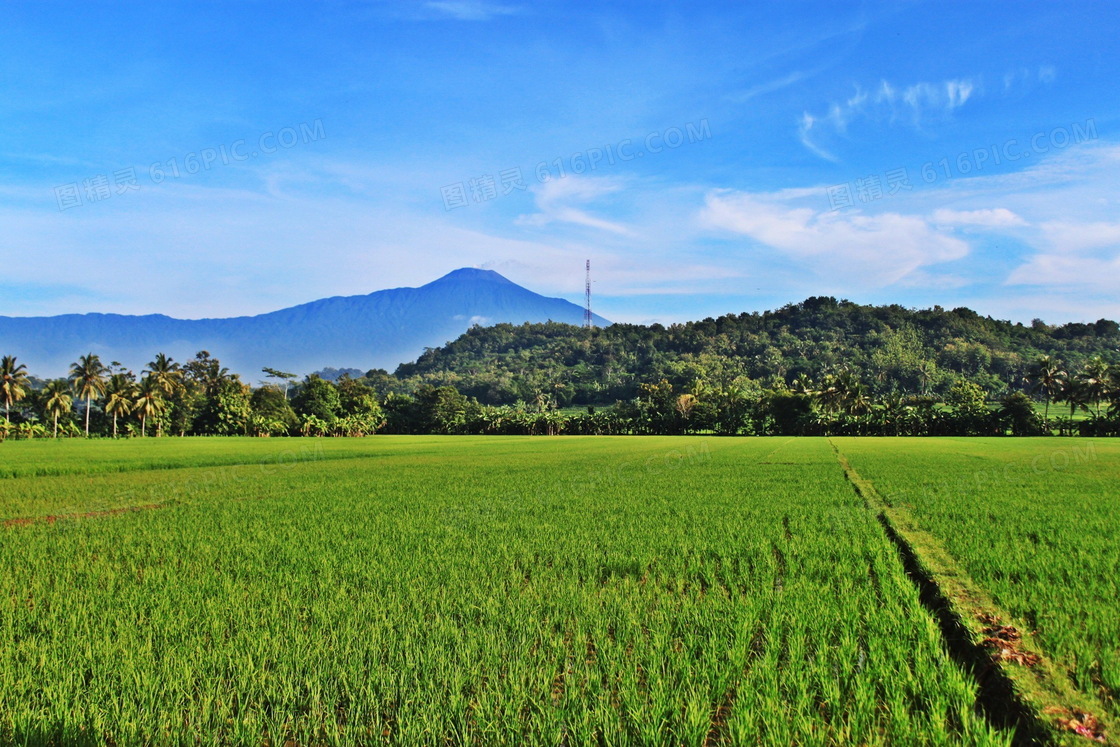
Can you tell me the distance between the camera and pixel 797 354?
5148 inches

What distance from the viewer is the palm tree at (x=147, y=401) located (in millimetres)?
65750

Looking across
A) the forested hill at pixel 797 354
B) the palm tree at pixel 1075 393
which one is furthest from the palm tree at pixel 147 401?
the palm tree at pixel 1075 393

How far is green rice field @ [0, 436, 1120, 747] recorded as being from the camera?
3939 millimetres

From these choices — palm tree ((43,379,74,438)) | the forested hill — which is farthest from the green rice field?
the forested hill

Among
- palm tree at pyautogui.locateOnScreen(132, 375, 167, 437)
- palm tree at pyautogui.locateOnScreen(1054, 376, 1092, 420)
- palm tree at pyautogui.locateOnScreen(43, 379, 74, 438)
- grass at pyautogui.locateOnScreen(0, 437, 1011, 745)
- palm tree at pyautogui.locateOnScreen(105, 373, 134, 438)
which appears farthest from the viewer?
palm tree at pyautogui.locateOnScreen(132, 375, 167, 437)

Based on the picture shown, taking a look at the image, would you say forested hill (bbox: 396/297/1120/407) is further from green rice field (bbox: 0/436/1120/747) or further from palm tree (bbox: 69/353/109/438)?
green rice field (bbox: 0/436/1120/747)

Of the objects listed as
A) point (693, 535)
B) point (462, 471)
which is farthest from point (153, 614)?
point (462, 471)

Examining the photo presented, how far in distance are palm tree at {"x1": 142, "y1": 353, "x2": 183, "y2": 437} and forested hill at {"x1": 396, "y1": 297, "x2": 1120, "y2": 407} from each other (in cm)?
→ 6187

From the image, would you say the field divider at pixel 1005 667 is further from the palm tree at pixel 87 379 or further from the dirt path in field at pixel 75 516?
the palm tree at pixel 87 379

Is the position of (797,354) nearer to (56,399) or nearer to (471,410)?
(471,410)

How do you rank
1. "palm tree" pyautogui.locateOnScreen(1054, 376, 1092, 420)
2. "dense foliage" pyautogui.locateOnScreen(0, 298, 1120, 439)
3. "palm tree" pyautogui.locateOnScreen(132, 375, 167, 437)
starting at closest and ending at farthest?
1. "palm tree" pyautogui.locateOnScreen(1054, 376, 1092, 420)
2. "dense foliage" pyautogui.locateOnScreen(0, 298, 1120, 439)
3. "palm tree" pyautogui.locateOnScreen(132, 375, 167, 437)

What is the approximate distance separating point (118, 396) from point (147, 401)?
2.70m

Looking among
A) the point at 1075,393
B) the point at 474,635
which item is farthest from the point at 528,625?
the point at 1075,393

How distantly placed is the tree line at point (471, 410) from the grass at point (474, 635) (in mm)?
61044
